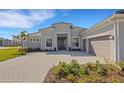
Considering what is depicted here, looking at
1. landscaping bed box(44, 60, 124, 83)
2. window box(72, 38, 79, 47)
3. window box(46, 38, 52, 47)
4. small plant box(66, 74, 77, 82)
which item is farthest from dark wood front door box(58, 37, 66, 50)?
small plant box(66, 74, 77, 82)

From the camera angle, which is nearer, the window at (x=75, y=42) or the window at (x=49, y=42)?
the window at (x=75, y=42)

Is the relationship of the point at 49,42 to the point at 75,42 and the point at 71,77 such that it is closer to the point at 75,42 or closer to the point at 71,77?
the point at 75,42

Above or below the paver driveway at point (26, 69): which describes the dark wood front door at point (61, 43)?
above

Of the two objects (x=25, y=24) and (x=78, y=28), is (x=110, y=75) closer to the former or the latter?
(x=78, y=28)

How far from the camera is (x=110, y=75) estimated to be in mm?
8836

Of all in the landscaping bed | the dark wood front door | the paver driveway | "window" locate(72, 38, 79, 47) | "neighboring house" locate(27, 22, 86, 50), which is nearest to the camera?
the landscaping bed

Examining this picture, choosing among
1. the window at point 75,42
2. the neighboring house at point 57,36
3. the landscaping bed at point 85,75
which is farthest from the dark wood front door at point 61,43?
the landscaping bed at point 85,75

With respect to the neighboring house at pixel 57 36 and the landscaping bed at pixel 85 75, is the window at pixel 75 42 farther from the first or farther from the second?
the landscaping bed at pixel 85 75

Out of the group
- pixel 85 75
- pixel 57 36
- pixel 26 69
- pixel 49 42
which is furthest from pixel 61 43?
pixel 85 75

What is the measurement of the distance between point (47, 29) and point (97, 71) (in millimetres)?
22914

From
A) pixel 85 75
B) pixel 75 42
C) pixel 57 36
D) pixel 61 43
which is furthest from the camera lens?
pixel 61 43

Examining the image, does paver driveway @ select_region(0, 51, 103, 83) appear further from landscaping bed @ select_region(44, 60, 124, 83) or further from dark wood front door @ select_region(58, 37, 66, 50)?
dark wood front door @ select_region(58, 37, 66, 50)

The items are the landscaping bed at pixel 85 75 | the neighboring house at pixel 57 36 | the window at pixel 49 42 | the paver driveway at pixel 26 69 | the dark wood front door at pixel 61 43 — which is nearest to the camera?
the landscaping bed at pixel 85 75
